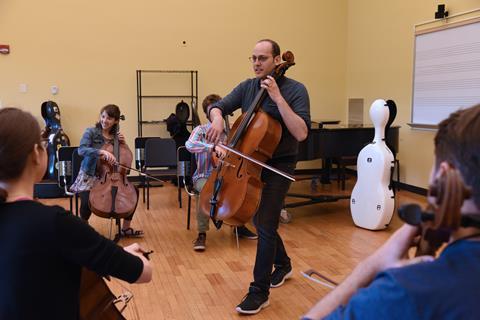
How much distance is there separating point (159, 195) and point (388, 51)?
388cm

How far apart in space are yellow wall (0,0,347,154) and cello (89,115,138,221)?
309 cm

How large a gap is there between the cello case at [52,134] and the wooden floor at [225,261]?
29.2 inches

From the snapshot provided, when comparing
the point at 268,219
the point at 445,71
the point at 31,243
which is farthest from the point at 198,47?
the point at 31,243

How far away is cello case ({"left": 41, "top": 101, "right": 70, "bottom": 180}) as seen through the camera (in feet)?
20.8

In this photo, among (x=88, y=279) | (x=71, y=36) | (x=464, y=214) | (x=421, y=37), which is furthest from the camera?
(x=71, y=36)

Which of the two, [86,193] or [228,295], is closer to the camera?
[228,295]

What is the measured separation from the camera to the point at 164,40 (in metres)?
7.42

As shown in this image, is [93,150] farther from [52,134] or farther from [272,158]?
[52,134]

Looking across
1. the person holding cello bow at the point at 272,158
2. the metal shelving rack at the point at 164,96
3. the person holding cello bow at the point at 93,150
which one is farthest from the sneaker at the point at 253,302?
the metal shelving rack at the point at 164,96

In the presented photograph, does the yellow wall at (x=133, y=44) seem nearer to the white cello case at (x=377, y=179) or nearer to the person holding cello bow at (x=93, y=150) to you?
the person holding cello bow at (x=93, y=150)

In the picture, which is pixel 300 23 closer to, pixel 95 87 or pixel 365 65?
pixel 365 65

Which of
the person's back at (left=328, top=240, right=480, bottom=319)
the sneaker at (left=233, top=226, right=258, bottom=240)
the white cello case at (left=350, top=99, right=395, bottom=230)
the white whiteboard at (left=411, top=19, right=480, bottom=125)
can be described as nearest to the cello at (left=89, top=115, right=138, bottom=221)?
the sneaker at (left=233, top=226, right=258, bottom=240)

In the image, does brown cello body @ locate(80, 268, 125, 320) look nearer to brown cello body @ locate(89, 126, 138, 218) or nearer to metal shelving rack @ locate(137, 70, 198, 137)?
brown cello body @ locate(89, 126, 138, 218)

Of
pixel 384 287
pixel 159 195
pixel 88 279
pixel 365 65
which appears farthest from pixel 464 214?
pixel 365 65
